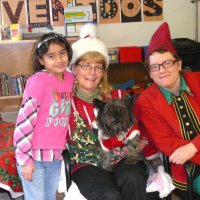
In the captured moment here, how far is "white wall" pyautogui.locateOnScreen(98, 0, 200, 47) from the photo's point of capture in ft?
13.5

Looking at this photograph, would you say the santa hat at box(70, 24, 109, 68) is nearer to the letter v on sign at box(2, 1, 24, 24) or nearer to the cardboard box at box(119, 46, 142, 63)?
the cardboard box at box(119, 46, 142, 63)

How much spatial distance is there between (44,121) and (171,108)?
74 cm

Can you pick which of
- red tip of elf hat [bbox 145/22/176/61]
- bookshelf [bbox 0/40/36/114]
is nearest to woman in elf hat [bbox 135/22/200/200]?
red tip of elf hat [bbox 145/22/176/61]

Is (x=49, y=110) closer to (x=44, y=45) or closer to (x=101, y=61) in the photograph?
(x=44, y=45)

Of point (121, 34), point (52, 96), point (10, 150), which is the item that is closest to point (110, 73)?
point (121, 34)

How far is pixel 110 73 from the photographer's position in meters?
4.16

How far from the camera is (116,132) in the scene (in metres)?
1.78

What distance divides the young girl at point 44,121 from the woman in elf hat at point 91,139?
95mm

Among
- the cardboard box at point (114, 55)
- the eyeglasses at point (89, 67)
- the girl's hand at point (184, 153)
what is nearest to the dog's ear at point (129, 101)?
the eyeglasses at point (89, 67)

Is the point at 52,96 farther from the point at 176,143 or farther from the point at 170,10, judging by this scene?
the point at 170,10

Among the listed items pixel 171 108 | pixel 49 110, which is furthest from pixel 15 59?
pixel 171 108

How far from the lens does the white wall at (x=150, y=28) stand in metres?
4.12

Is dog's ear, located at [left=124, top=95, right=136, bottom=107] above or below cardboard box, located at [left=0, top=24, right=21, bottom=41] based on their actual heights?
below

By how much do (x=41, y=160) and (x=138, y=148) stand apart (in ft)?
1.91
